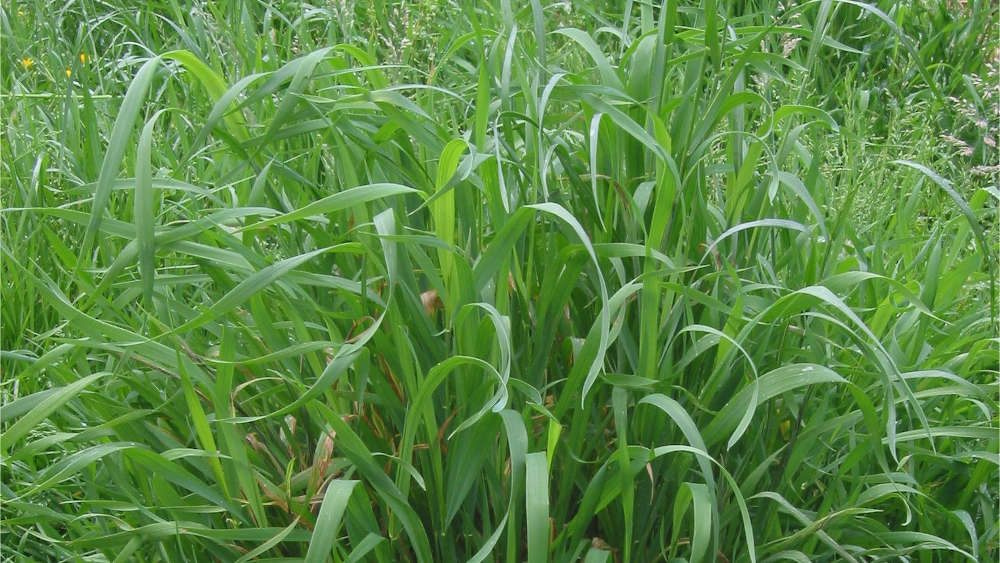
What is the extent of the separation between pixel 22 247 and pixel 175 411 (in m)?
0.85

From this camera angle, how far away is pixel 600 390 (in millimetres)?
1615

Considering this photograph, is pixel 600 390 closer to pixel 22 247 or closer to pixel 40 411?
pixel 40 411

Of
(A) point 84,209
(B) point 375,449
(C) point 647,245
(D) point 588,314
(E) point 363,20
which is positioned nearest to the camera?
(C) point 647,245

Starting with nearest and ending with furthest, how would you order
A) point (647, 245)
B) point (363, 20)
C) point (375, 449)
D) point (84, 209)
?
point (647, 245), point (375, 449), point (84, 209), point (363, 20)

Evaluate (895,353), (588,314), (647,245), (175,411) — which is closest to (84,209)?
(175,411)

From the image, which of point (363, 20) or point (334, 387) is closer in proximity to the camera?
point (334, 387)

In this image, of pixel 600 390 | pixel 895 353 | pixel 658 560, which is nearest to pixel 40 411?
pixel 600 390

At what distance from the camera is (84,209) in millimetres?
2318

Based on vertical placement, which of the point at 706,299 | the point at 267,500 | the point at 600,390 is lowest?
the point at 267,500

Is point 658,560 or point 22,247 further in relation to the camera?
point 22,247

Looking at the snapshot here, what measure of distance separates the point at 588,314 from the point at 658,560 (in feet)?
1.20

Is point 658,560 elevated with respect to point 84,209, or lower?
lower

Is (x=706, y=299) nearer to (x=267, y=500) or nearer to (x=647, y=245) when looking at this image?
(x=647, y=245)

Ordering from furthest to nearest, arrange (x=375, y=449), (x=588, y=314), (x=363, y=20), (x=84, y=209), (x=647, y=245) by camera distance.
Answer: (x=363, y=20), (x=84, y=209), (x=588, y=314), (x=375, y=449), (x=647, y=245)
